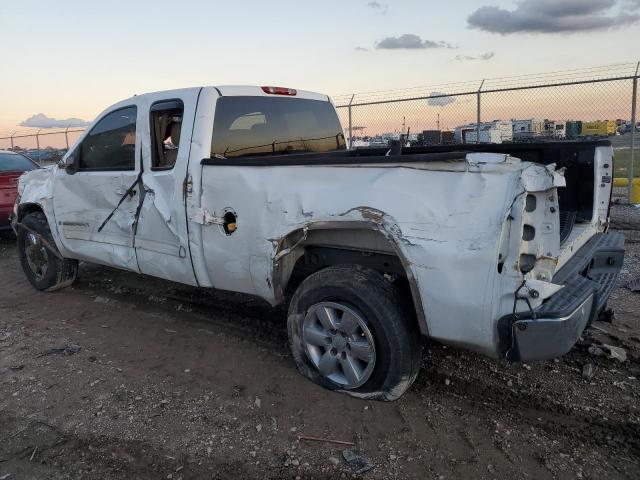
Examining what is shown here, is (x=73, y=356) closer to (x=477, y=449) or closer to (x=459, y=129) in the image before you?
(x=477, y=449)

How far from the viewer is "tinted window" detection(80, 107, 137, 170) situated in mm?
4531

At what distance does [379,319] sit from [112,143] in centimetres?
321

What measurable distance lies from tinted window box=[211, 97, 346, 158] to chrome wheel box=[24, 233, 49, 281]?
317cm

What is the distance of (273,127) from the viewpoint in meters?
4.44

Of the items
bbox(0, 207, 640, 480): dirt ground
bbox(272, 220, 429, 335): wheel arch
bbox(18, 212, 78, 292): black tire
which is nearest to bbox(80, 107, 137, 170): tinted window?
bbox(18, 212, 78, 292): black tire

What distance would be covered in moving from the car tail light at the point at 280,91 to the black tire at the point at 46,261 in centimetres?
308

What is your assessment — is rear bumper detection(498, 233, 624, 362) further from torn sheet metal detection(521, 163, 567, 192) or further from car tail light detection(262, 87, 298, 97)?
car tail light detection(262, 87, 298, 97)

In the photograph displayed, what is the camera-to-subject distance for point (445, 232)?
266 centimetres

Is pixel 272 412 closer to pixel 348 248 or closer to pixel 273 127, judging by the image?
pixel 348 248

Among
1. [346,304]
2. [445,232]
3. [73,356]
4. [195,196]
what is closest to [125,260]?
[73,356]

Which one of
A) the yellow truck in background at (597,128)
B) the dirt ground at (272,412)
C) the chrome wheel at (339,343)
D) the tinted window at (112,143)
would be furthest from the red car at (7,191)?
the yellow truck in background at (597,128)

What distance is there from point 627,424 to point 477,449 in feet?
3.13

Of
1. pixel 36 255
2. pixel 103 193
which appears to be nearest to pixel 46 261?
pixel 36 255

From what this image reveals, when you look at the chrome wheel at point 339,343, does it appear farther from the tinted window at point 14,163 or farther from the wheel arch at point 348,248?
the tinted window at point 14,163
